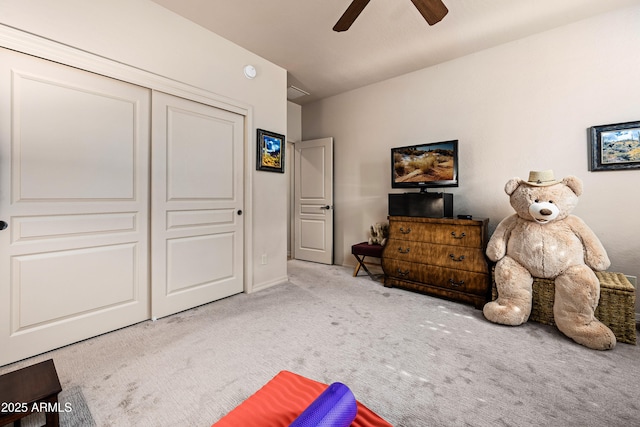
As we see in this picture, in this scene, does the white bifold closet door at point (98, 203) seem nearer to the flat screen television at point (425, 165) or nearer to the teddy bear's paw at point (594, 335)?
the flat screen television at point (425, 165)

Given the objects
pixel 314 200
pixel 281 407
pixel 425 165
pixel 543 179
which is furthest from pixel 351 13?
pixel 314 200

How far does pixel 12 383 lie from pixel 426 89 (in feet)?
14.2

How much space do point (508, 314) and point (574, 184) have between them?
1.20 meters

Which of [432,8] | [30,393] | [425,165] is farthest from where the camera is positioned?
[425,165]

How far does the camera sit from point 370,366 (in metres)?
1.76

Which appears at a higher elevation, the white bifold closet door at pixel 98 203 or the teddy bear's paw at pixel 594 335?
the white bifold closet door at pixel 98 203

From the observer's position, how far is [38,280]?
1.90 metres

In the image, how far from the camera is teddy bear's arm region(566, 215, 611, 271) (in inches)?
84.9

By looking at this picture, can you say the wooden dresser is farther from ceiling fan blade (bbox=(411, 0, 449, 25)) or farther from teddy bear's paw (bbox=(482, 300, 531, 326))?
ceiling fan blade (bbox=(411, 0, 449, 25))

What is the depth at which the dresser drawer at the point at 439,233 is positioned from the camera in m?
2.80

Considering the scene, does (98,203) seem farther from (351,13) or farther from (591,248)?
(591,248)

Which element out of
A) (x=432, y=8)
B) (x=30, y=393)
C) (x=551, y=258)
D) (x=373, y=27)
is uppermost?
(x=373, y=27)

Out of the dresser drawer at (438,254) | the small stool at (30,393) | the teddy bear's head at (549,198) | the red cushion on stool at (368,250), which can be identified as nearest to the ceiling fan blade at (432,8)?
the teddy bear's head at (549,198)

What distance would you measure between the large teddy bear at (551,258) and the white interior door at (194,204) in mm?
2613
